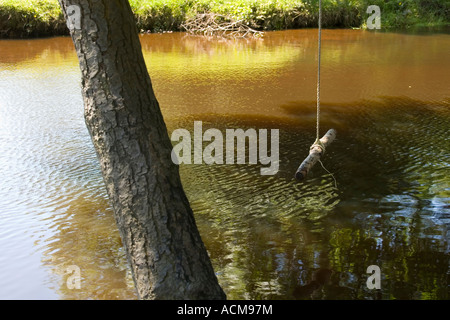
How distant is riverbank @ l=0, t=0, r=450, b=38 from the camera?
12.6 m

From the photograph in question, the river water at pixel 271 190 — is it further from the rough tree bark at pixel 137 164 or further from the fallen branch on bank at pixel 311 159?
the rough tree bark at pixel 137 164

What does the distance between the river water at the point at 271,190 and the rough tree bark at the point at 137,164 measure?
0.86 meters

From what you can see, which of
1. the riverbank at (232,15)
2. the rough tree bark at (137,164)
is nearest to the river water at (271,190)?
the rough tree bark at (137,164)

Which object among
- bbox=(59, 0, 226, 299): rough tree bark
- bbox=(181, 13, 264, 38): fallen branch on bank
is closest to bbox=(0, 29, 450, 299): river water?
bbox=(59, 0, 226, 299): rough tree bark

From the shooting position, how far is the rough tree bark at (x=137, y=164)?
223cm

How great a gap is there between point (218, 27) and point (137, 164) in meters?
11.6

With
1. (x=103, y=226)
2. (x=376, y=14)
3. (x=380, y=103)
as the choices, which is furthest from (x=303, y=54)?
(x=103, y=226)

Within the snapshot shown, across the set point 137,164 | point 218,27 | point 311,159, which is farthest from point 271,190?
point 218,27

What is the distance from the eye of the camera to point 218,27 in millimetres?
13328

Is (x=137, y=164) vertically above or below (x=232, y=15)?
below

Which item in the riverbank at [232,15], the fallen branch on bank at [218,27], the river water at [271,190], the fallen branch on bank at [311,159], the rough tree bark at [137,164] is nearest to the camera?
the rough tree bark at [137,164]

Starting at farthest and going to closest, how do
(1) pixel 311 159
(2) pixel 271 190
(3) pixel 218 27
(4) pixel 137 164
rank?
(3) pixel 218 27
(2) pixel 271 190
(1) pixel 311 159
(4) pixel 137 164

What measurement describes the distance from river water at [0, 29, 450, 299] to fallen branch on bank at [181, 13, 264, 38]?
4364 mm

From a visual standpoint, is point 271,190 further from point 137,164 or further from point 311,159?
point 137,164
